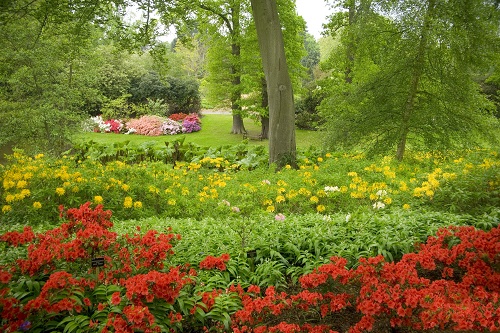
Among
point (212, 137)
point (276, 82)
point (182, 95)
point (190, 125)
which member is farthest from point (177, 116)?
point (276, 82)

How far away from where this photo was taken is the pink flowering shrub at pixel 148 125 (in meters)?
18.7

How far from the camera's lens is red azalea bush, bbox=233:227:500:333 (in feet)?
7.21

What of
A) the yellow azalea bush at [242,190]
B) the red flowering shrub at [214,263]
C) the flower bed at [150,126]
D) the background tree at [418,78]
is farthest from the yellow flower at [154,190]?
the flower bed at [150,126]

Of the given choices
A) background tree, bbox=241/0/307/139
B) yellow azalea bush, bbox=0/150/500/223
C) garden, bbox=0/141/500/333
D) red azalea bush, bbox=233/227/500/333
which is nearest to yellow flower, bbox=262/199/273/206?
yellow azalea bush, bbox=0/150/500/223

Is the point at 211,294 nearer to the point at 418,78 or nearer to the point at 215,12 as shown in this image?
the point at 418,78

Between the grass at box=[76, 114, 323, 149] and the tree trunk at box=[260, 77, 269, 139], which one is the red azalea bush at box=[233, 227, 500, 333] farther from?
the tree trunk at box=[260, 77, 269, 139]

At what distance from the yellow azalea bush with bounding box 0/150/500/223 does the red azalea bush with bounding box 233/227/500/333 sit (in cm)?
165

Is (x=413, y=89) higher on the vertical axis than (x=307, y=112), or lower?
higher

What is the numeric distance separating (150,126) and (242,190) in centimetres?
1405

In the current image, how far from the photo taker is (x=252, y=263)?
10.8ft

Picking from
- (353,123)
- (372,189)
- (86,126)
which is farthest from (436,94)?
(86,126)

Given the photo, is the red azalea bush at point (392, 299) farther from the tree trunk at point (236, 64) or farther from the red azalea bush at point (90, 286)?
the tree trunk at point (236, 64)

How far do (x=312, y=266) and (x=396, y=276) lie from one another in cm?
78

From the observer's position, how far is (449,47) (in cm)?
716
